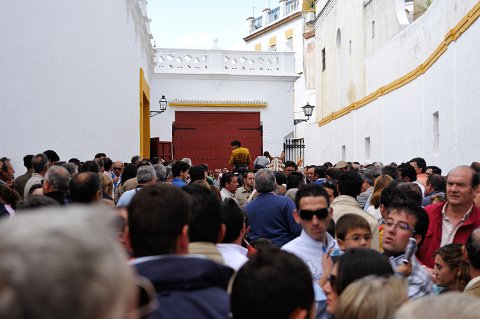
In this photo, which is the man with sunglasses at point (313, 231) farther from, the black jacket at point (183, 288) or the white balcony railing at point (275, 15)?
the white balcony railing at point (275, 15)

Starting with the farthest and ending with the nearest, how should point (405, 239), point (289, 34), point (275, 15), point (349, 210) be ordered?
point (275, 15), point (289, 34), point (349, 210), point (405, 239)

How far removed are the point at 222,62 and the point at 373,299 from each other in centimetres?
2610

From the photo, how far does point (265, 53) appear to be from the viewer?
28.4 meters

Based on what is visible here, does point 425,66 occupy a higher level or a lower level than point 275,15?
lower

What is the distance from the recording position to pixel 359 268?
3.01 metres

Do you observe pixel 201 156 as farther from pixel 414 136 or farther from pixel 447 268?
pixel 447 268

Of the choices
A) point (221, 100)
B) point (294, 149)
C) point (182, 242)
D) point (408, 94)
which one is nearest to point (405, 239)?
point (182, 242)

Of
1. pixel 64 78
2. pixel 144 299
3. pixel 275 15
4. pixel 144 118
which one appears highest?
pixel 275 15

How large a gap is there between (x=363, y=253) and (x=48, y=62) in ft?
25.1

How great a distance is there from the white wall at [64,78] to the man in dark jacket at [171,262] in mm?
6052

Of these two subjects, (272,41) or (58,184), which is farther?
(272,41)

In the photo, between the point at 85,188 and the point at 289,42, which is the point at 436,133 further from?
the point at 289,42

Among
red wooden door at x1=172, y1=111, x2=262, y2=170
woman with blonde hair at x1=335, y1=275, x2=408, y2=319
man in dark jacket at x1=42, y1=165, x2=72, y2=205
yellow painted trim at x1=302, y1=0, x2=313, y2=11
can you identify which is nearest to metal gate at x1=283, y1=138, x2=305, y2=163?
red wooden door at x1=172, y1=111, x2=262, y2=170

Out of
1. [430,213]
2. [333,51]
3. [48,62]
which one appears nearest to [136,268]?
[430,213]
